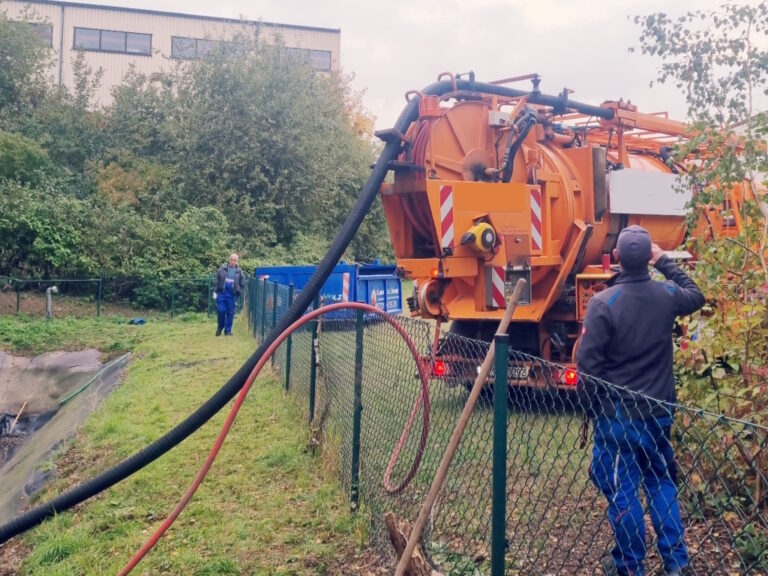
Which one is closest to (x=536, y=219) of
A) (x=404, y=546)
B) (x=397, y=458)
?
(x=397, y=458)

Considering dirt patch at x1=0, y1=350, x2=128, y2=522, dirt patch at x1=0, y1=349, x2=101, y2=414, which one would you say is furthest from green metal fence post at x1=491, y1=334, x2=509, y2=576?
dirt patch at x1=0, y1=349, x2=101, y2=414

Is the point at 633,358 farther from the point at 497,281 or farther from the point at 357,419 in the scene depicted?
the point at 497,281

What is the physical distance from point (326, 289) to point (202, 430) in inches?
361

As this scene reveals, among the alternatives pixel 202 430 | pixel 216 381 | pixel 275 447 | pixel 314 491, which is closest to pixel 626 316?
pixel 314 491

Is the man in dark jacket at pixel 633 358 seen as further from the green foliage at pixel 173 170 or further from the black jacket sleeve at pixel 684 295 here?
the green foliage at pixel 173 170

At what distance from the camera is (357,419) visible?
490 cm

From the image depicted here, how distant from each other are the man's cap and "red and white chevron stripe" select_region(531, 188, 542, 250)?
3.39 m

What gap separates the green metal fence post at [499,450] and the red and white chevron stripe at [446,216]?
12.1 feet

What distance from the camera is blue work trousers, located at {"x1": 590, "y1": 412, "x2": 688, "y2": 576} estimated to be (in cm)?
320

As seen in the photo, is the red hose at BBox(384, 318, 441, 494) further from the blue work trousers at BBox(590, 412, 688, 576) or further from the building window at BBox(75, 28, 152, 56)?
the building window at BBox(75, 28, 152, 56)

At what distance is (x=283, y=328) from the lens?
495 cm

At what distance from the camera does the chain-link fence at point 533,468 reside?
9.93 ft

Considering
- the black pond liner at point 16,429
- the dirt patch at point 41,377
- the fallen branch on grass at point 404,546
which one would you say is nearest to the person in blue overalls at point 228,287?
the dirt patch at point 41,377

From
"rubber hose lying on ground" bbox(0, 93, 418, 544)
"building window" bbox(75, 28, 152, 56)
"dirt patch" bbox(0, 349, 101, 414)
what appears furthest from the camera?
"building window" bbox(75, 28, 152, 56)
